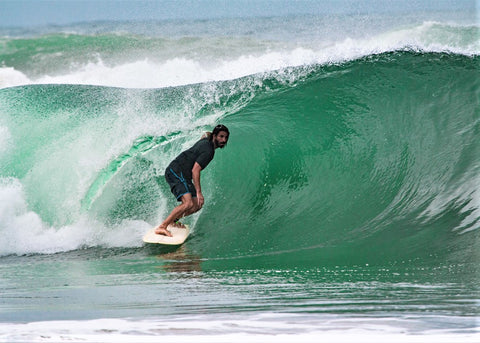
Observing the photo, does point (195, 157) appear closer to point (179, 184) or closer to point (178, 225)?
point (179, 184)

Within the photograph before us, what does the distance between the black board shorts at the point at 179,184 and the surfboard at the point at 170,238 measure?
389 mm

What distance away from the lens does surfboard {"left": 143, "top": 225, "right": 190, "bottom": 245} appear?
4.93 meters

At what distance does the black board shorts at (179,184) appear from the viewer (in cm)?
481

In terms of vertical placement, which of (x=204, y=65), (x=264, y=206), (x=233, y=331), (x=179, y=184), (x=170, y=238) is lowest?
(x=233, y=331)

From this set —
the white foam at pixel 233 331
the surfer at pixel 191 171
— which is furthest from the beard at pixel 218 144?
the white foam at pixel 233 331

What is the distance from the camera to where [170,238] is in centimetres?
495

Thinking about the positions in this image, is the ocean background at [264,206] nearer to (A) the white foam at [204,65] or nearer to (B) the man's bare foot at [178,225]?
(B) the man's bare foot at [178,225]

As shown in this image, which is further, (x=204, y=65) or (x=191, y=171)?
(x=204, y=65)

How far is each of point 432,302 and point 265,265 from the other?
4.63ft

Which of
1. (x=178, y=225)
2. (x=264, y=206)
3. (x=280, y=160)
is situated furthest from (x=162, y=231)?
(x=280, y=160)

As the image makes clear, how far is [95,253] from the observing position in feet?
16.4

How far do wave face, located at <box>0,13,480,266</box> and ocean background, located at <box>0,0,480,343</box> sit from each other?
0.8 inches

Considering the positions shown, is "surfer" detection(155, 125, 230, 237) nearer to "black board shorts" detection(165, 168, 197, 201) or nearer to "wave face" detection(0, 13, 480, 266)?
"black board shorts" detection(165, 168, 197, 201)

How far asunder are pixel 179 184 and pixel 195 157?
0.28 metres
